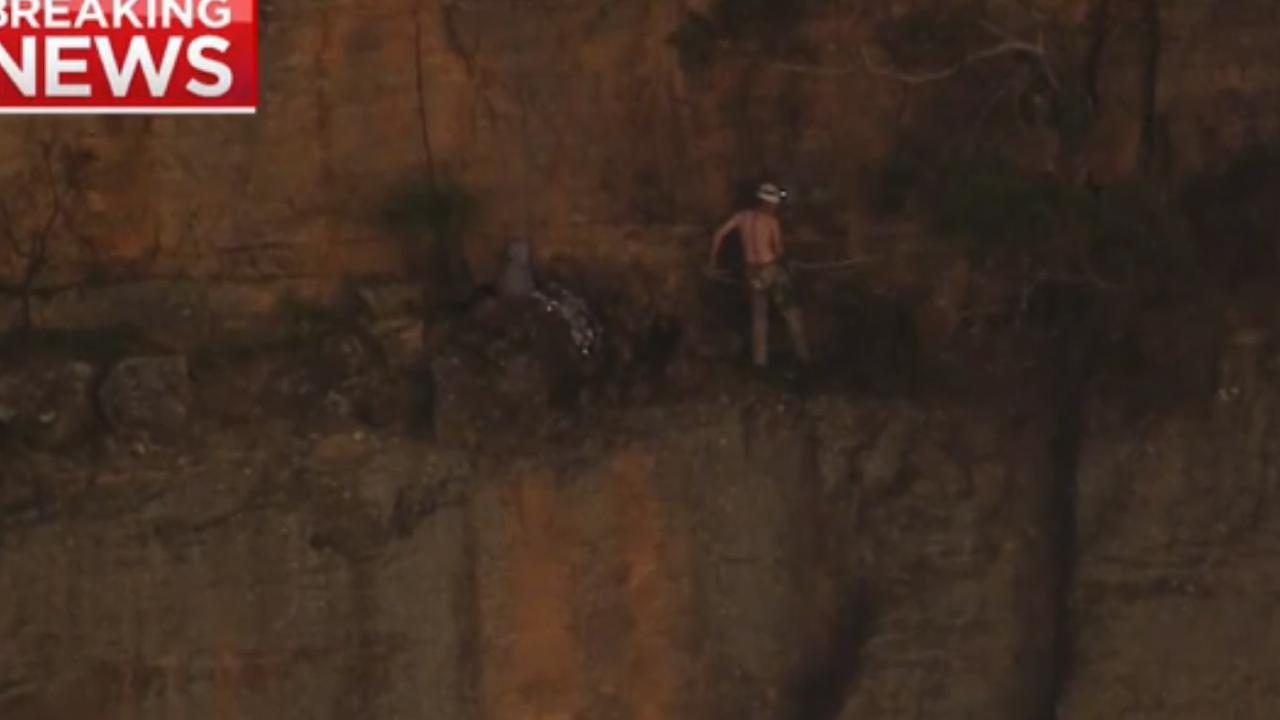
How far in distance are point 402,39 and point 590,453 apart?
186cm

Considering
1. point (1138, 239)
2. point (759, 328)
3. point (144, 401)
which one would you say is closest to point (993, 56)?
point (1138, 239)

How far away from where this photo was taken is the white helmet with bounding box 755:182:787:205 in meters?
15.3

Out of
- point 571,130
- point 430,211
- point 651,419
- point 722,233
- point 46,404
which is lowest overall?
point 651,419

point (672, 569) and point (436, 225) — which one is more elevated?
point (436, 225)

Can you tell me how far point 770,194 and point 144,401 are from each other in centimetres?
268

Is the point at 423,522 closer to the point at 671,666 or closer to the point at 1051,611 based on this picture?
the point at 671,666

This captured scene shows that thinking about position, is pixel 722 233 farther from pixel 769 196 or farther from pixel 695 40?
pixel 695 40

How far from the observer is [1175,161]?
15.4 metres

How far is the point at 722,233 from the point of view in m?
15.4

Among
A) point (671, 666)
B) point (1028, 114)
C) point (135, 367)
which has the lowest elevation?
point (671, 666)

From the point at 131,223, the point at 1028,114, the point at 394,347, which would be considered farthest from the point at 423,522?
the point at 1028,114
